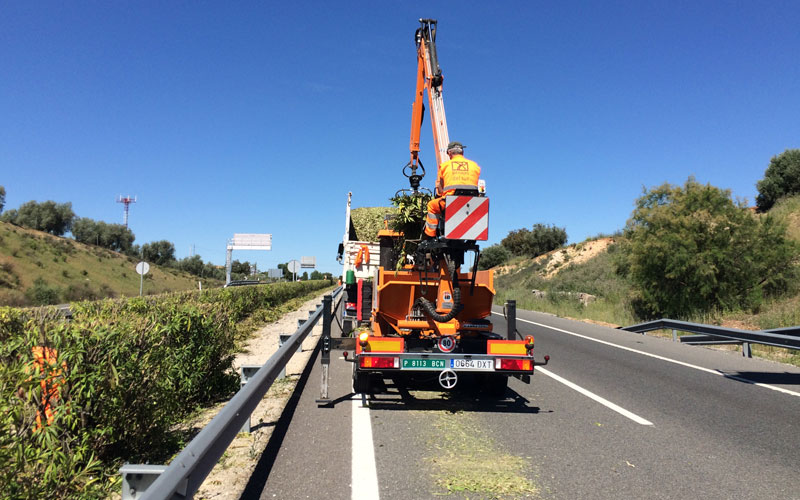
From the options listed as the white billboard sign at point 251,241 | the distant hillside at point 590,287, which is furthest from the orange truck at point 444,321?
the white billboard sign at point 251,241

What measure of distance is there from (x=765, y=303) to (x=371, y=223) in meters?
14.0

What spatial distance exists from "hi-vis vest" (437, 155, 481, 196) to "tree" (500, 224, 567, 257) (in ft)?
185

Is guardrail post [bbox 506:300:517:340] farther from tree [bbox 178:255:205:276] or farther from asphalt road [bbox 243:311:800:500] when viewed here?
tree [bbox 178:255:205:276]

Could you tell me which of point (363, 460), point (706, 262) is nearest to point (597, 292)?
point (706, 262)

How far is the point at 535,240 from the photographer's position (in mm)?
66438

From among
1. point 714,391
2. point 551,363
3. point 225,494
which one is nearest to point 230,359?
point 225,494

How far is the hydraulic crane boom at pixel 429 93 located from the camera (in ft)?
30.5

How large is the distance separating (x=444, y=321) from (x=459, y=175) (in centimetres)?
183

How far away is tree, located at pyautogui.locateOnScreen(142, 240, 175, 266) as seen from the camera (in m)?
90.3

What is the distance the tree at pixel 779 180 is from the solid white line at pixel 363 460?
40602 mm

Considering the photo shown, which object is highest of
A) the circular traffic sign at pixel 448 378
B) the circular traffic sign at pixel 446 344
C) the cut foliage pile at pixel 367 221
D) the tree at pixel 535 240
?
the tree at pixel 535 240

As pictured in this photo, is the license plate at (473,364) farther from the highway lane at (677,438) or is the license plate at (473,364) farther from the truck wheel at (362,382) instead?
the truck wheel at (362,382)

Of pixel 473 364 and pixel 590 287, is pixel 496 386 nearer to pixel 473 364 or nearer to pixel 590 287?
pixel 473 364

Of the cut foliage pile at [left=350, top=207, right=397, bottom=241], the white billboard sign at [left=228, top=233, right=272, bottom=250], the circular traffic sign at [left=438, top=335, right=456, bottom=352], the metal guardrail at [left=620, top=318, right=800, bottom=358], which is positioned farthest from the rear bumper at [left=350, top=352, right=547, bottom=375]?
the white billboard sign at [left=228, top=233, right=272, bottom=250]
